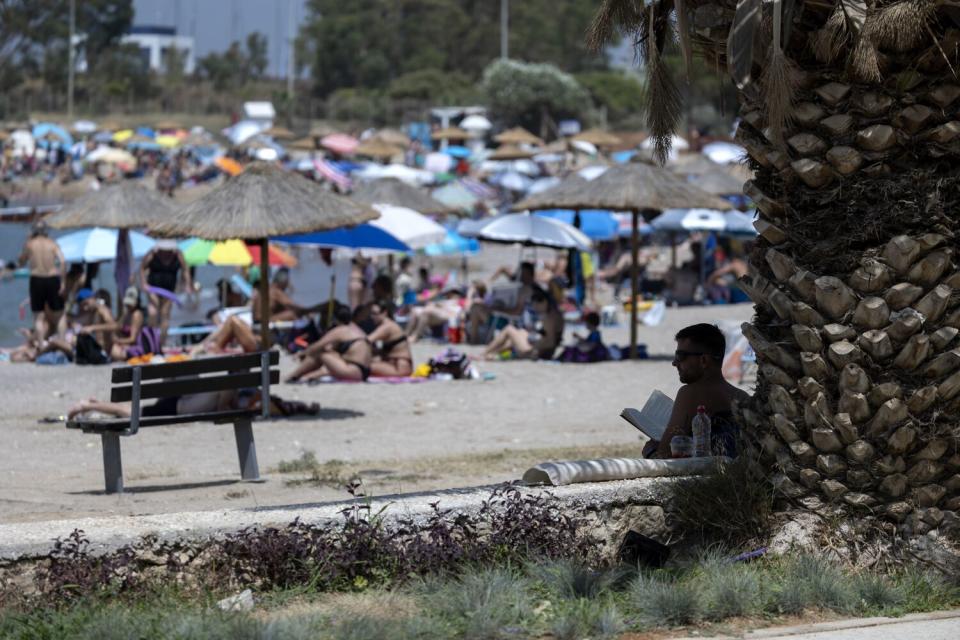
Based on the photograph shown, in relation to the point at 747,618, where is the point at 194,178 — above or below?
above

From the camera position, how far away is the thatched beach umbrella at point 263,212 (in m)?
11.4

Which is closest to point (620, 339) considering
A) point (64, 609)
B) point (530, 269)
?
point (530, 269)

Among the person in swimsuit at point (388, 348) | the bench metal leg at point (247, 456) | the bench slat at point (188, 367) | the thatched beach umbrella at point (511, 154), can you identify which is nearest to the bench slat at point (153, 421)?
the bench metal leg at point (247, 456)

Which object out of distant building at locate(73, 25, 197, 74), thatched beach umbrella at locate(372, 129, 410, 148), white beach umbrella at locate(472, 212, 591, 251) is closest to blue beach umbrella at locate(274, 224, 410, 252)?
white beach umbrella at locate(472, 212, 591, 251)

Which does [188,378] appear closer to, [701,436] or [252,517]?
[252,517]

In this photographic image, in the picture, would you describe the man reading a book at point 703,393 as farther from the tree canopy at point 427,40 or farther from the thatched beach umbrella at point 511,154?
the tree canopy at point 427,40

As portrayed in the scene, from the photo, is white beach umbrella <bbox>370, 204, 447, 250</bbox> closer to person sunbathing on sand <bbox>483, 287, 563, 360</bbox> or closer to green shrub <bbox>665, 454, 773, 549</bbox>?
person sunbathing on sand <bbox>483, 287, 563, 360</bbox>

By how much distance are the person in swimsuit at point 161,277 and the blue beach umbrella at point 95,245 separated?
0.94 meters

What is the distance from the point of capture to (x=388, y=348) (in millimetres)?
13875

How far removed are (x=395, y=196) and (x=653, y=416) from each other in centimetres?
1340

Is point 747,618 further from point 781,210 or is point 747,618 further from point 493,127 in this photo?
point 493,127

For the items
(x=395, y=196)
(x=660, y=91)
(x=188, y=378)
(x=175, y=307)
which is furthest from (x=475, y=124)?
(x=660, y=91)

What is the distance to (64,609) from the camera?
14.5 ft

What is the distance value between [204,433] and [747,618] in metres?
6.90
